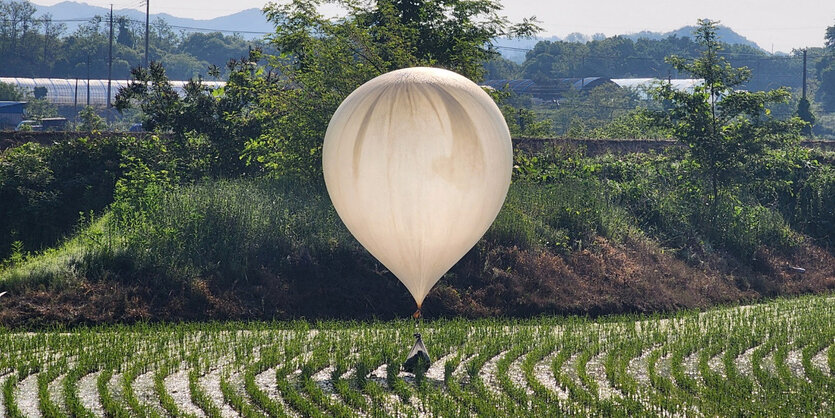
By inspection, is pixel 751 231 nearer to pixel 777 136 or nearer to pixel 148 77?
pixel 777 136

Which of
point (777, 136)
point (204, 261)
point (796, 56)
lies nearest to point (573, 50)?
point (796, 56)

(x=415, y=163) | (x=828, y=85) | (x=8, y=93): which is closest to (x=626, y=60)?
(x=828, y=85)

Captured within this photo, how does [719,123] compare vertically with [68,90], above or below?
below

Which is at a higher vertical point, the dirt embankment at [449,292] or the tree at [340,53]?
the tree at [340,53]

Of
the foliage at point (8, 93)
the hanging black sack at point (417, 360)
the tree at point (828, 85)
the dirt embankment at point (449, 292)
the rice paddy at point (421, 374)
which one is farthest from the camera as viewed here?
the tree at point (828, 85)

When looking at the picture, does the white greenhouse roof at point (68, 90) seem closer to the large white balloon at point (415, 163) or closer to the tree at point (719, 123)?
the tree at point (719, 123)

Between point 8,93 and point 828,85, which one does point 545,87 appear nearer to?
point 828,85

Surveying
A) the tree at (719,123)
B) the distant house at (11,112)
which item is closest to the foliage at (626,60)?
the distant house at (11,112)
